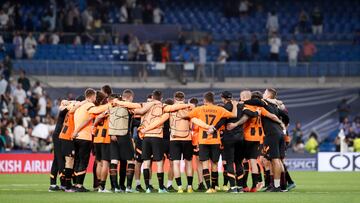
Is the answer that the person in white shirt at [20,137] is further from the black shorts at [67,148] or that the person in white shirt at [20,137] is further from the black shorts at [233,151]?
the black shorts at [233,151]

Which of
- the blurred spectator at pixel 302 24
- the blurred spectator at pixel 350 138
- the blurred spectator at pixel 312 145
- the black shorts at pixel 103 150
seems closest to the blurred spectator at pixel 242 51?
the blurred spectator at pixel 302 24

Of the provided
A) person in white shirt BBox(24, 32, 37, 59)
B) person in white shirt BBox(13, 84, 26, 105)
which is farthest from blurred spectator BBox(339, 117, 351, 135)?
person in white shirt BBox(24, 32, 37, 59)

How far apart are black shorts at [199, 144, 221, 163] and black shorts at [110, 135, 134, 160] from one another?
5.56 ft

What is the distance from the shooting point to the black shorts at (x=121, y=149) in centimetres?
2661

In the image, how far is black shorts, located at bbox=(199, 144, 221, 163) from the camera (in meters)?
26.7

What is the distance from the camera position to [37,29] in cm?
4956

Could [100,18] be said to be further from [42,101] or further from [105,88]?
[105,88]

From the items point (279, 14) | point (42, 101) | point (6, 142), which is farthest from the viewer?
point (279, 14)

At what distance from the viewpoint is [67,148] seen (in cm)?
2712

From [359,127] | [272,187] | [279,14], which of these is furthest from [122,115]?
[279,14]

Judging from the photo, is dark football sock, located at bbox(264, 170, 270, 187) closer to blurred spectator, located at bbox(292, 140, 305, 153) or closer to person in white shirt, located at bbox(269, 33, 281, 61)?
blurred spectator, located at bbox(292, 140, 305, 153)

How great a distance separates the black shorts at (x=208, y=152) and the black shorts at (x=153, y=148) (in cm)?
→ 107

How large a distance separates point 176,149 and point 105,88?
7.63 ft

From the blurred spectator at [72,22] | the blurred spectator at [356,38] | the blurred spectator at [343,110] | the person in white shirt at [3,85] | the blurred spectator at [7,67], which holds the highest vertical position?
the blurred spectator at [72,22]
